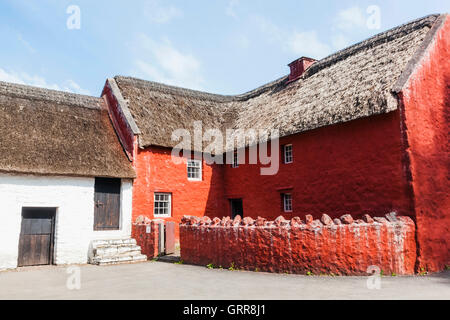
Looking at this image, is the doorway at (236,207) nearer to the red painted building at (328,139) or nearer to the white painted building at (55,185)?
the red painted building at (328,139)

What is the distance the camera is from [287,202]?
15.6 meters

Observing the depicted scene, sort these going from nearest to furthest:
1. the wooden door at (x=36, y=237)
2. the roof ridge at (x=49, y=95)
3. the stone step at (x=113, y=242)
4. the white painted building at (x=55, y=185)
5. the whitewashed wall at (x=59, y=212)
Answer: the whitewashed wall at (x=59, y=212) → the white painted building at (x=55, y=185) → the wooden door at (x=36, y=237) → the stone step at (x=113, y=242) → the roof ridge at (x=49, y=95)

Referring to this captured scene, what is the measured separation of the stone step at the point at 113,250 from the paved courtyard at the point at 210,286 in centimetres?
248

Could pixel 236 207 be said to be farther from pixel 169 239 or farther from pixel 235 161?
pixel 169 239

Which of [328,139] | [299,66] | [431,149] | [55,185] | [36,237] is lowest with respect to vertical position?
[36,237]

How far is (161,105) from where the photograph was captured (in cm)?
1889

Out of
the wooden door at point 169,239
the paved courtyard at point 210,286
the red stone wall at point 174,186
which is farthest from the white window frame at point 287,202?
the paved courtyard at point 210,286

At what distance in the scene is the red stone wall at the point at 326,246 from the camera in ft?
30.5

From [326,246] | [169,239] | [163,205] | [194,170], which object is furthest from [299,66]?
[326,246]

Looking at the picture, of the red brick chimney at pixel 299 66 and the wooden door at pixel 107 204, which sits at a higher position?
the red brick chimney at pixel 299 66

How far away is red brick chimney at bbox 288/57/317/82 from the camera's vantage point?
18484 mm

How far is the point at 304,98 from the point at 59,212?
1102cm

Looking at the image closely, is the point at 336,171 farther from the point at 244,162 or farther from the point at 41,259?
the point at 41,259

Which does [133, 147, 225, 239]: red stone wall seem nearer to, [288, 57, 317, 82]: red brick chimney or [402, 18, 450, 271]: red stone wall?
[288, 57, 317, 82]: red brick chimney
